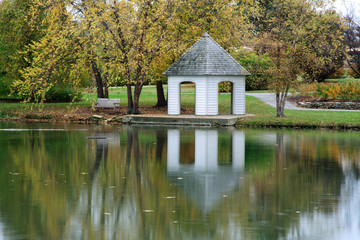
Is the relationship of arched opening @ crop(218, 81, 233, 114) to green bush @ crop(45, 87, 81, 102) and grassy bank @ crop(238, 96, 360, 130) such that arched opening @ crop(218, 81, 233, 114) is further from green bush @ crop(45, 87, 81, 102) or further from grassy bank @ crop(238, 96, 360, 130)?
green bush @ crop(45, 87, 81, 102)

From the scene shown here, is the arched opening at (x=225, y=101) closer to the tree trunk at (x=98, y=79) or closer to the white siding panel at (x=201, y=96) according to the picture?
the white siding panel at (x=201, y=96)

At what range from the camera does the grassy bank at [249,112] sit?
27156 millimetres

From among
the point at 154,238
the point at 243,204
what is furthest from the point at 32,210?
the point at 243,204

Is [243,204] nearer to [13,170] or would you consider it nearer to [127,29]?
[13,170]

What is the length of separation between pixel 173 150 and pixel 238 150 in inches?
78.6

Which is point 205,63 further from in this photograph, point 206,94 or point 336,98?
point 336,98

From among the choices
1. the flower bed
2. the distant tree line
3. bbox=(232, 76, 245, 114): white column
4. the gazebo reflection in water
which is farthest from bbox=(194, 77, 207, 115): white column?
the gazebo reflection in water

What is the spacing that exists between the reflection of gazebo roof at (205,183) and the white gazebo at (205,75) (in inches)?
645

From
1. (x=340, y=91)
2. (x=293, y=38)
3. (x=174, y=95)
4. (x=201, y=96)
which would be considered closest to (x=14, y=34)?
(x=174, y=95)

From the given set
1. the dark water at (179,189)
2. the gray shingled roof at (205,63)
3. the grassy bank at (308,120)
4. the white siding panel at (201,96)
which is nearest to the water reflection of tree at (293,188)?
the dark water at (179,189)

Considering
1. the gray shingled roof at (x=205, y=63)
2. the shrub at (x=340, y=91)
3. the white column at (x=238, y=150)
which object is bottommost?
the white column at (x=238, y=150)

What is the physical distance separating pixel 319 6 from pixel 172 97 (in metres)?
8.88

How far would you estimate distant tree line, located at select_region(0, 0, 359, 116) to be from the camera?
29000 millimetres

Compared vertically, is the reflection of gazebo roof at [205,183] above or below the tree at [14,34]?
below
